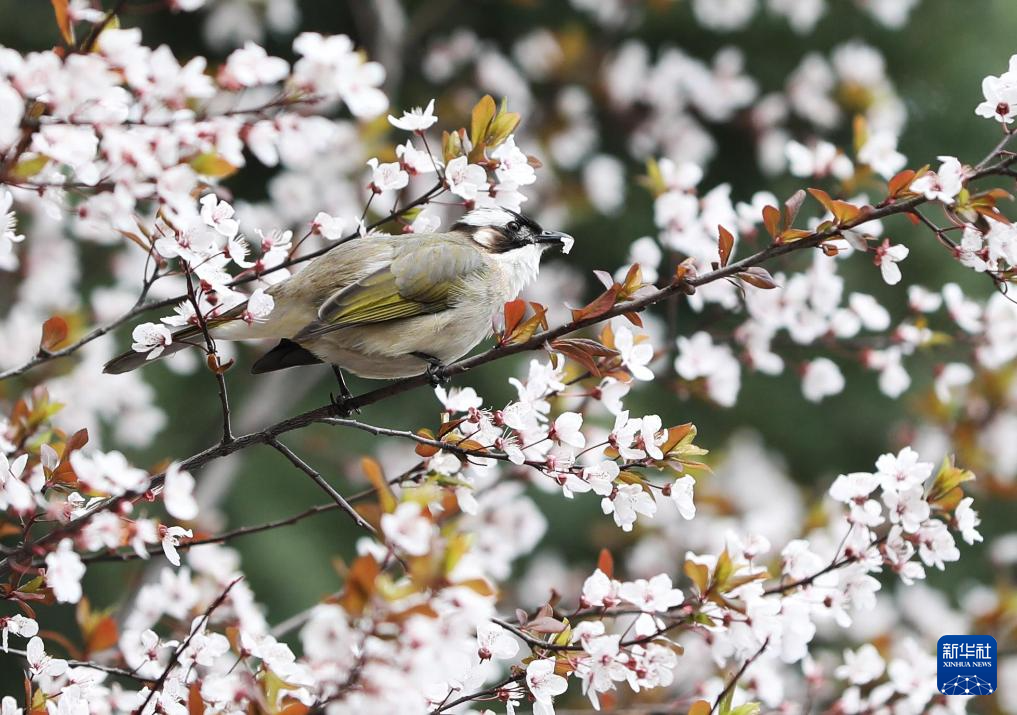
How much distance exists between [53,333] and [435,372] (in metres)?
0.85

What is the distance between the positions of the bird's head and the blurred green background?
282 centimetres

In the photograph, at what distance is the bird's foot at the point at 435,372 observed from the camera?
2.49 meters

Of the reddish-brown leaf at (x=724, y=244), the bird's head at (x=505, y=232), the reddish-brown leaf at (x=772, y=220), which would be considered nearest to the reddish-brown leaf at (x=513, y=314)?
the reddish-brown leaf at (x=724, y=244)

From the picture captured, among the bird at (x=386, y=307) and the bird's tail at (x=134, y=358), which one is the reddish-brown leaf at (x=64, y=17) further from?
the bird at (x=386, y=307)

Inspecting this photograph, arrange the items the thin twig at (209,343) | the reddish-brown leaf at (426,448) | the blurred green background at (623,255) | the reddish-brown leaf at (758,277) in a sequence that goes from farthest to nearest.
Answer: the blurred green background at (623,255)
the reddish-brown leaf at (426,448)
the reddish-brown leaf at (758,277)
the thin twig at (209,343)

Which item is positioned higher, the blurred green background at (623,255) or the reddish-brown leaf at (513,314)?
the reddish-brown leaf at (513,314)

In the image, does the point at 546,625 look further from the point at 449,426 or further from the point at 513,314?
the point at 513,314

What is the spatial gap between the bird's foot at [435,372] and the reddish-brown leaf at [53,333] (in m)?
0.81

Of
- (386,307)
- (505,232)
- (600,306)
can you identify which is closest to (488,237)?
(505,232)

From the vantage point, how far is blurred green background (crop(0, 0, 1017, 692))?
660cm

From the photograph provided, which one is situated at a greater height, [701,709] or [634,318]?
[634,318]

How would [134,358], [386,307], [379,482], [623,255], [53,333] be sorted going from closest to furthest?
1. [379,482]
2. [53,333]
3. [134,358]
4. [386,307]
5. [623,255]

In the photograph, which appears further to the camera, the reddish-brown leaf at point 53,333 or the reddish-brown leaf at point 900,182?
the reddish-brown leaf at point 53,333

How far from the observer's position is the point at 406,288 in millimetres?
3275
